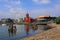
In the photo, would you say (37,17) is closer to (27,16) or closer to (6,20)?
(27,16)

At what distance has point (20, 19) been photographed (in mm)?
169250

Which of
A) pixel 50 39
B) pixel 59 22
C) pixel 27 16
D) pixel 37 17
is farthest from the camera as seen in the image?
pixel 37 17

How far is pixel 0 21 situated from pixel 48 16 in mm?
42611

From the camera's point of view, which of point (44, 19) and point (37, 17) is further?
point (37, 17)

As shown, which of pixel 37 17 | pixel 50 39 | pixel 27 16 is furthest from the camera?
pixel 37 17

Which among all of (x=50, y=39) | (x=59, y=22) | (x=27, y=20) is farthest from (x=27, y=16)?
(x=50, y=39)

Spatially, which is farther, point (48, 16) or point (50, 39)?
point (48, 16)

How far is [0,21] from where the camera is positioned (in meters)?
163

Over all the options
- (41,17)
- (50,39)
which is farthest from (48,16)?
(50,39)

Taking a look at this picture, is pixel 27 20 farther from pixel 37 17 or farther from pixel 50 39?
pixel 50 39

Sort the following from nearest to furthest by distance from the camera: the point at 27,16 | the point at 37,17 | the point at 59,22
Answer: the point at 59,22 → the point at 27,16 → the point at 37,17

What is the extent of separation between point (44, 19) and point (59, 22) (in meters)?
53.2

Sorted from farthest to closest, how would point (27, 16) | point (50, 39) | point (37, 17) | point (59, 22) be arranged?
point (37, 17)
point (27, 16)
point (59, 22)
point (50, 39)

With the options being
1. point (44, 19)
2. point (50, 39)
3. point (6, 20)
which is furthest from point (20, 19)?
point (50, 39)
